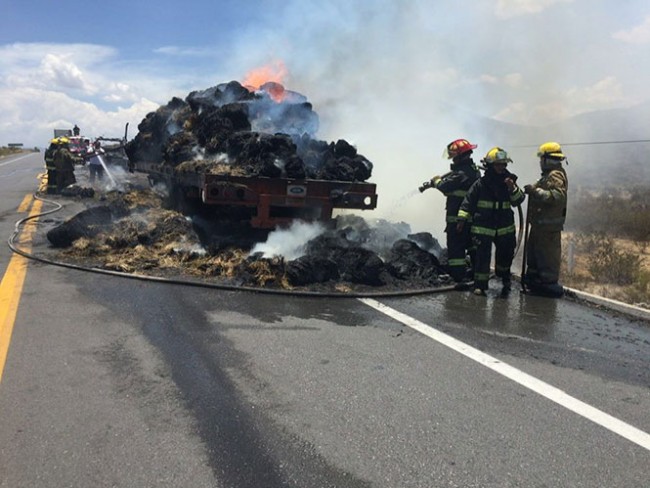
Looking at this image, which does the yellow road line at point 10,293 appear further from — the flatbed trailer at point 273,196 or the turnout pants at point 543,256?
the turnout pants at point 543,256

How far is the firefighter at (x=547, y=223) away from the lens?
6.38 m

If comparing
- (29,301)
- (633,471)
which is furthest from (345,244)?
(633,471)

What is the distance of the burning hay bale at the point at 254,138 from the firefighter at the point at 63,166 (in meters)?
6.44

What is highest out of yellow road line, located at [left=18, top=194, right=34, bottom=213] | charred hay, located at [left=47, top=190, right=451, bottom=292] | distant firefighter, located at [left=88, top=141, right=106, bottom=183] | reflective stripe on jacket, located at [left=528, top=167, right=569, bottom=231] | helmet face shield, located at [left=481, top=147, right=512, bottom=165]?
distant firefighter, located at [left=88, top=141, right=106, bottom=183]

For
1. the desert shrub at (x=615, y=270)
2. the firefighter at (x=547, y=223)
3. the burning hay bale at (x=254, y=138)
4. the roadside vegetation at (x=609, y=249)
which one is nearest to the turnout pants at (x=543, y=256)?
the firefighter at (x=547, y=223)

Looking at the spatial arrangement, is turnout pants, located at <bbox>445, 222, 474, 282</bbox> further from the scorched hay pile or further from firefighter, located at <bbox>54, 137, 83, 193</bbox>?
firefighter, located at <bbox>54, 137, 83, 193</bbox>

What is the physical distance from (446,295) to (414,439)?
3.57 meters

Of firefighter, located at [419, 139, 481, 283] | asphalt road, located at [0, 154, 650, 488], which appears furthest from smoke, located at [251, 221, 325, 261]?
firefighter, located at [419, 139, 481, 283]

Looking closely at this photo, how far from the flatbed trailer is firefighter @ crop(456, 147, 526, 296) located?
1.67 meters

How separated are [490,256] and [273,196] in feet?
9.90

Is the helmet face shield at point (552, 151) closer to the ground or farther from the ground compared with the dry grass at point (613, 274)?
farther from the ground

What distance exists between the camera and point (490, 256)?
251 inches

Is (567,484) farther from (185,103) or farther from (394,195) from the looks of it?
(394,195)

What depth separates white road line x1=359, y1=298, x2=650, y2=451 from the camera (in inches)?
117
